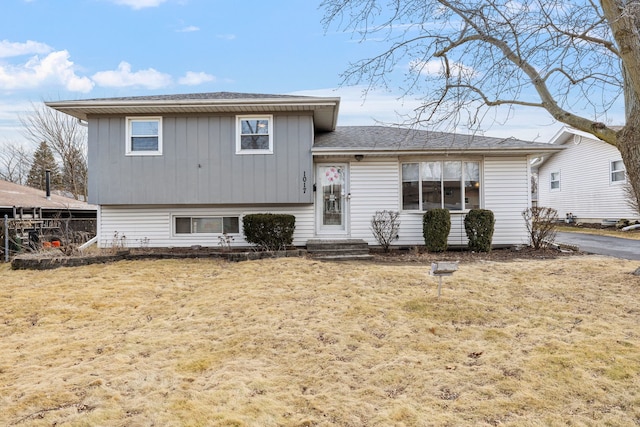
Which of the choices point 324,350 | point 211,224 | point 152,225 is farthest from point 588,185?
point 324,350

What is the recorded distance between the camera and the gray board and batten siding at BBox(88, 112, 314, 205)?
10.3 metres

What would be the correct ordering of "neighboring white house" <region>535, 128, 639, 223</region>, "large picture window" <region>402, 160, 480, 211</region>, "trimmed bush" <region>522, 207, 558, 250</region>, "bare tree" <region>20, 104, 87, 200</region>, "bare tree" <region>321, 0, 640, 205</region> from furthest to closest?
"bare tree" <region>20, 104, 87, 200</region>
"neighboring white house" <region>535, 128, 639, 223</region>
"large picture window" <region>402, 160, 480, 211</region>
"trimmed bush" <region>522, 207, 558, 250</region>
"bare tree" <region>321, 0, 640, 205</region>

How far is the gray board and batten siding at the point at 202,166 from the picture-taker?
10.3m

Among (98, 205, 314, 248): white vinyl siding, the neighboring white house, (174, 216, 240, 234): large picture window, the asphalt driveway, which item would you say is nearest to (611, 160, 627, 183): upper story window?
the neighboring white house

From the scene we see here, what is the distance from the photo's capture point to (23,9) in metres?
13.2

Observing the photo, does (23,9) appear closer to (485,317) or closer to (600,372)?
(485,317)

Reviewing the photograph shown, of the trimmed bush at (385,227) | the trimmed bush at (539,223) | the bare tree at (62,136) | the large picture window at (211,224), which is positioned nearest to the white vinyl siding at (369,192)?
the trimmed bush at (385,227)

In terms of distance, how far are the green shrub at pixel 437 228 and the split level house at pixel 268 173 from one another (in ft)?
2.41

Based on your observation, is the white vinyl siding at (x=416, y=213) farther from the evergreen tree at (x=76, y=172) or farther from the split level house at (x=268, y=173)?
the evergreen tree at (x=76, y=172)

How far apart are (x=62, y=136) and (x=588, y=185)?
32.6 m

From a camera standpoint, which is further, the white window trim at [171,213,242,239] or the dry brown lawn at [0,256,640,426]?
the white window trim at [171,213,242,239]

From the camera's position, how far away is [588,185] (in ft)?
65.1

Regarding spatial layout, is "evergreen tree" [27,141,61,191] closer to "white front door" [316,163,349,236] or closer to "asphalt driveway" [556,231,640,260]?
"white front door" [316,163,349,236]

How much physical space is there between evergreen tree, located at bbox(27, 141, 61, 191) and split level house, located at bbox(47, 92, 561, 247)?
2206 cm
